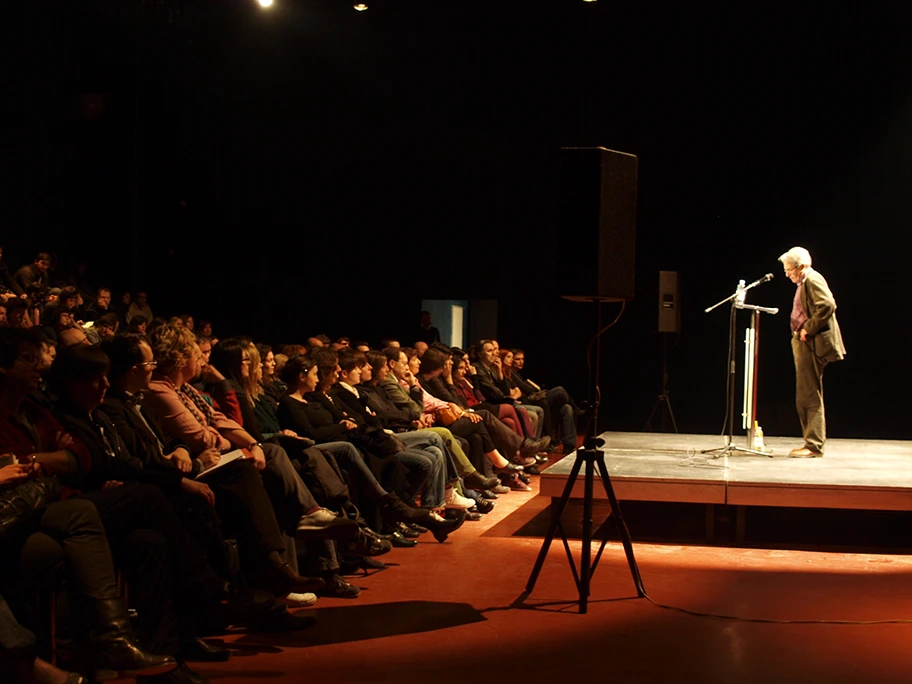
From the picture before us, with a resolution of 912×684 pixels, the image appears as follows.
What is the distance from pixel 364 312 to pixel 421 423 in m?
4.94

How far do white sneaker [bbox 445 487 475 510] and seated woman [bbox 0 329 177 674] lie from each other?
2845mm

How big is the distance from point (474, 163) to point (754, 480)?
6.09 metres

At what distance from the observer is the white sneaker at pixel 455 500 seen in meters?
5.65

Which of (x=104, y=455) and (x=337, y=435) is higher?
(x=104, y=455)

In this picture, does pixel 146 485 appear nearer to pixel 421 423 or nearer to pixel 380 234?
pixel 421 423

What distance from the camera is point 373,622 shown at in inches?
141

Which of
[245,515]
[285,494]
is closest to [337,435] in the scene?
[285,494]

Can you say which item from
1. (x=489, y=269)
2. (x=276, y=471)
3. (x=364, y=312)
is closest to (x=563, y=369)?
(x=489, y=269)

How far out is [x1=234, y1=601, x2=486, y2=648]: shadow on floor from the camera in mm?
3354

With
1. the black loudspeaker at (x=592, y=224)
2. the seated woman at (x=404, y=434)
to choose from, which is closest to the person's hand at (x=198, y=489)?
the black loudspeaker at (x=592, y=224)

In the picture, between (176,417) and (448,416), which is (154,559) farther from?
(448,416)

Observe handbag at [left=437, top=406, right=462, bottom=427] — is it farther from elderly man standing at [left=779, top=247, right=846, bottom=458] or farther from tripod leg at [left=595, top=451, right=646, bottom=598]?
tripod leg at [left=595, top=451, right=646, bottom=598]

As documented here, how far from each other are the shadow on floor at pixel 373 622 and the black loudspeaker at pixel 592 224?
125 centimetres

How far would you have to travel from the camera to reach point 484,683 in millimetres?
2922
